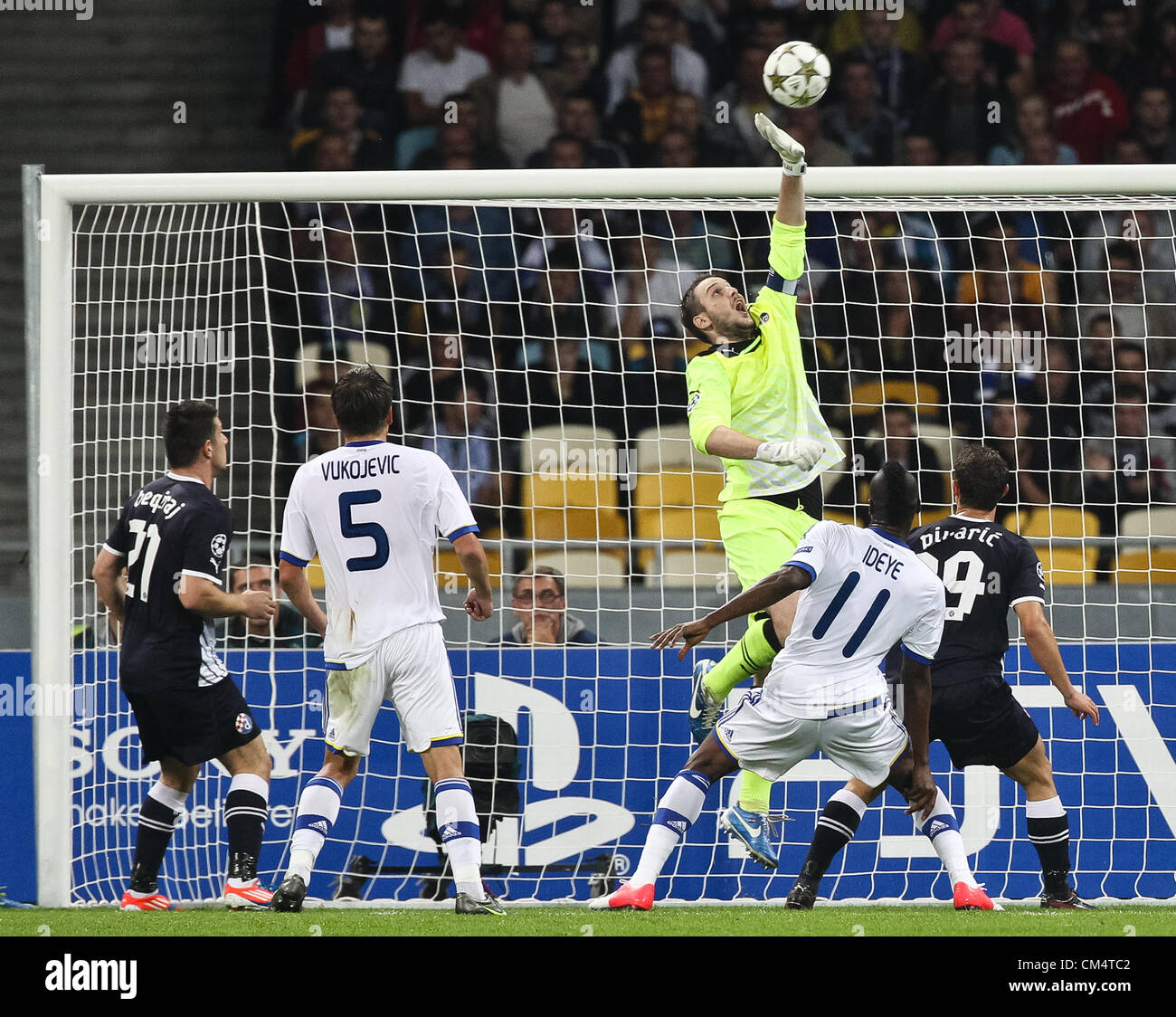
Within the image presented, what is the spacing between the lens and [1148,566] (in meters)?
8.21

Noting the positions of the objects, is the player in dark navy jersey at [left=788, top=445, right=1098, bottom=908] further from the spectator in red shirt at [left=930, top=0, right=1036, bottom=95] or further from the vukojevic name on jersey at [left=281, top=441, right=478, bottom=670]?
the spectator in red shirt at [left=930, top=0, right=1036, bottom=95]

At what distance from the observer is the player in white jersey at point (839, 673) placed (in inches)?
218

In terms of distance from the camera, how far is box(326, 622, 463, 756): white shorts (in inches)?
217

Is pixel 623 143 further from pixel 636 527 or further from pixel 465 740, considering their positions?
pixel 465 740

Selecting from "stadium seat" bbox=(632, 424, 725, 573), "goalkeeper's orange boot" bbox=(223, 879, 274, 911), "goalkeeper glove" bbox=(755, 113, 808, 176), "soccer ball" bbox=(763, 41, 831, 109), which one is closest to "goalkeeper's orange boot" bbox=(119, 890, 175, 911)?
"goalkeeper's orange boot" bbox=(223, 879, 274, 911)

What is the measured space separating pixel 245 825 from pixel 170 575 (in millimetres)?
982

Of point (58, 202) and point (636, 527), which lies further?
point (636, 527)

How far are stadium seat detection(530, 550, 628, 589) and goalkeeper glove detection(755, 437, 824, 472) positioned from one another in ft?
8.29

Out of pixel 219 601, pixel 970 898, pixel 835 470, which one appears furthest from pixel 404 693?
pixel 835 470

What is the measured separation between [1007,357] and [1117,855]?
311cm

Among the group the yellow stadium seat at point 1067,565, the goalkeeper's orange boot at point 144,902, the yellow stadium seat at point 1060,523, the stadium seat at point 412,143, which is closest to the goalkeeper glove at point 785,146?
the yellow stadium seat at point 1067,565

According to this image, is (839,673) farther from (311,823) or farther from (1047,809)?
(311,823)

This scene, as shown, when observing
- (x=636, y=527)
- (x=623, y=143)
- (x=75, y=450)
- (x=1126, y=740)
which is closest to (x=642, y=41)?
(x=623, y=143)

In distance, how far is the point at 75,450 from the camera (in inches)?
306
